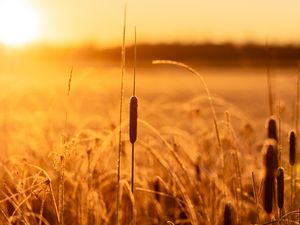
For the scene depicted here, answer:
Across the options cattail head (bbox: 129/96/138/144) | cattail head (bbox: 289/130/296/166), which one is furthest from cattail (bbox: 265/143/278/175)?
cattail head (bbox: 129/96/138/144)

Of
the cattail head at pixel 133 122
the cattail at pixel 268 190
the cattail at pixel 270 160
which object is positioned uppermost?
the cattail head at pixel 133 122

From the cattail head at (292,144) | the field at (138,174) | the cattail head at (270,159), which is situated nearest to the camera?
the cattail head at (270,159)

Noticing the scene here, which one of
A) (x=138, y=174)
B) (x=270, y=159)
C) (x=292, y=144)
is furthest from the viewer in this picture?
(x=138, y=174)

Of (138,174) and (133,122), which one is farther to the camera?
(138,174)

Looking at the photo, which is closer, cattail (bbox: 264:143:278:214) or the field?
cattail (bbox: 264:143:278:214)

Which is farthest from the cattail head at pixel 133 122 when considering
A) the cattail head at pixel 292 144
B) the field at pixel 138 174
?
the cattail head at pixel 292 144

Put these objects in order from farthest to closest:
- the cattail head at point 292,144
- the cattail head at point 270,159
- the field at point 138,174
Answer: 1. the field at point 138,174
2. the cattail head at point 292,144
3. the cattail head at point 270,159

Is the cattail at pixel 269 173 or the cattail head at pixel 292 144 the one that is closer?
the cattail at pixel 269 173

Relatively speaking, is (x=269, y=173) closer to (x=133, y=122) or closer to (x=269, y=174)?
(x=269, y=174)

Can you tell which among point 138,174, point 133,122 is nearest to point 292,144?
point 133,122

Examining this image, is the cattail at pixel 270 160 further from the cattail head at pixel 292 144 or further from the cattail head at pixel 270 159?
the cattail head at pixel 292 144

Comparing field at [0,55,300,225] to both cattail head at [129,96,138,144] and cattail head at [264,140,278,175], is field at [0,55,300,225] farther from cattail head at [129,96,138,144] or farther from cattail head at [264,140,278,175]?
cattail head at [129,96,138,144]

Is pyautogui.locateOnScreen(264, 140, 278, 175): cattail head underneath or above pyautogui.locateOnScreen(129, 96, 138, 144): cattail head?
underneath

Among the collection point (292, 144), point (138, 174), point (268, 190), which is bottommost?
point (138, 174)
